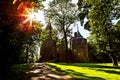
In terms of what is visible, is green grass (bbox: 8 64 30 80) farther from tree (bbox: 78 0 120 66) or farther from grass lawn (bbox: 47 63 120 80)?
tree (bbox: 78 0 120 66)

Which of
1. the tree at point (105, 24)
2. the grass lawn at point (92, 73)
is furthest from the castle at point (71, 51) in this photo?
the grass lawn at point (92, 73)

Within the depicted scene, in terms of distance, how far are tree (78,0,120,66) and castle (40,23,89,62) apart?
99.4 ft

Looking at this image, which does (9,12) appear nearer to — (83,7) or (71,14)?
(83,7)

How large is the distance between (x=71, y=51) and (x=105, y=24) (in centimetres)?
3465

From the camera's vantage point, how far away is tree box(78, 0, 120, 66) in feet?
119

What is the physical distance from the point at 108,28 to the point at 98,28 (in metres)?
1.74

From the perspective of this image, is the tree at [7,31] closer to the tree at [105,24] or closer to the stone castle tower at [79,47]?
the tree at [105,24]

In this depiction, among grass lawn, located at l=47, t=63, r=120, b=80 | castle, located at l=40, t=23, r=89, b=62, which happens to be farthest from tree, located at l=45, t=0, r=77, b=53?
grass lawn, located at l=47, t=63, r=120, b=80

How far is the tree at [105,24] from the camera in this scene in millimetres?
36219

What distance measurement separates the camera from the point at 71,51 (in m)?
70.6

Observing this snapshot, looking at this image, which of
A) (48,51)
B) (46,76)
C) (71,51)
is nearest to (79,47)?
(71,51)

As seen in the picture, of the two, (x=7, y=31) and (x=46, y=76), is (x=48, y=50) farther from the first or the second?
(x=46, y=76)

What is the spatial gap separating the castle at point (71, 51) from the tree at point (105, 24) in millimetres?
30294

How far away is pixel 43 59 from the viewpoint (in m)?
74.5
